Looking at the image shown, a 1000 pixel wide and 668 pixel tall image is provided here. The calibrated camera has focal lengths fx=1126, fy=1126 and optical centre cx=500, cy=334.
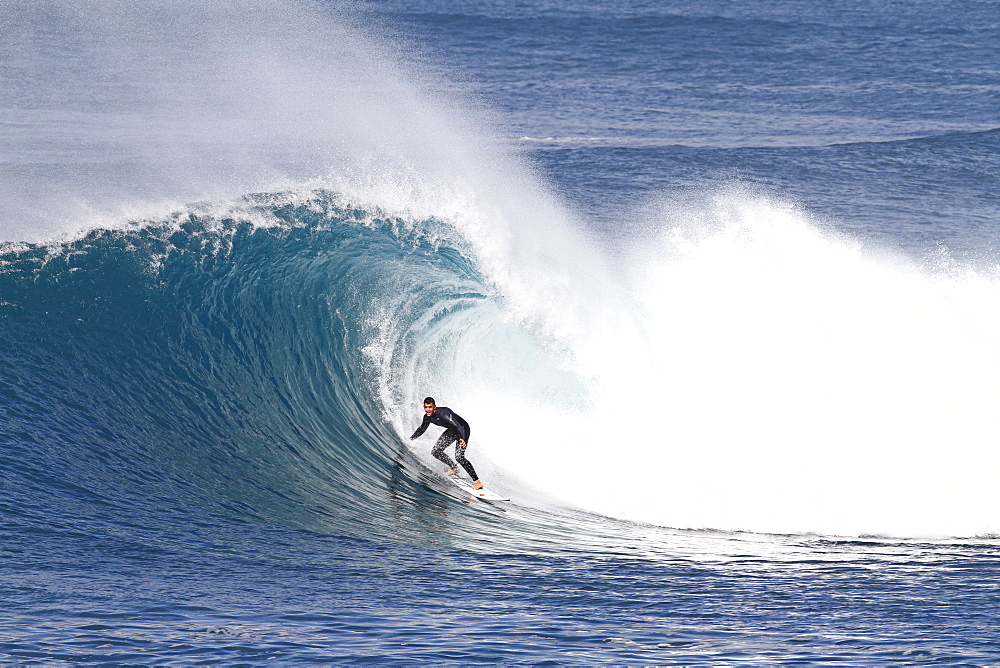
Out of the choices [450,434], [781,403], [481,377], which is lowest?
[450,434]

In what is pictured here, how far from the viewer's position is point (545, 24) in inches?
2028

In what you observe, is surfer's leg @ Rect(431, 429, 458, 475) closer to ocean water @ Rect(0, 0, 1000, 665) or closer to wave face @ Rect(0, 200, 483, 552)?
ocean water @ Rect(0, 0, 1000, 665)

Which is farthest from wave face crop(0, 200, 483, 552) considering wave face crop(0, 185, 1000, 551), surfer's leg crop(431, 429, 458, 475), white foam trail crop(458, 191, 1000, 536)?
white foam trail crop(458, 191, 1000, 536)

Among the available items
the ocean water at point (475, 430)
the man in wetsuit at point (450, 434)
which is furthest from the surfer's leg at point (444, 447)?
the ocean water at point (475, 430)

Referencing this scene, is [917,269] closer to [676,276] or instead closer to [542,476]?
[676,276]

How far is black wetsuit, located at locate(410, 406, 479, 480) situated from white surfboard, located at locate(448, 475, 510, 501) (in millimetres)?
115

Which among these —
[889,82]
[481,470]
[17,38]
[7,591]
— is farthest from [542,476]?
[17,38]

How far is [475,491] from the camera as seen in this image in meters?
11.3

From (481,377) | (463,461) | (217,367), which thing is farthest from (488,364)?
(217,367)

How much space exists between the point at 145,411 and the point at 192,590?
3.80 metres

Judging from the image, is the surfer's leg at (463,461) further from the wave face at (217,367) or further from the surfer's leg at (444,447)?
the wave face at (217,367)

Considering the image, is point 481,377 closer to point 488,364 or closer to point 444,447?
point 488,364

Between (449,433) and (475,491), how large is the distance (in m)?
0.64

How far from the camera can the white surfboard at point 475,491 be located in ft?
37.1
